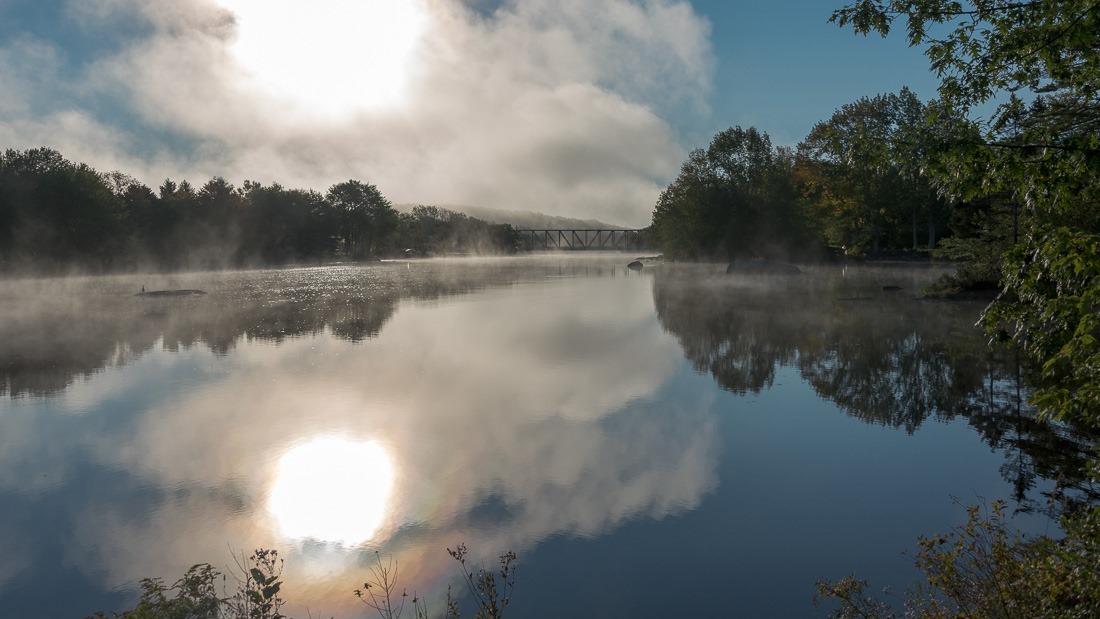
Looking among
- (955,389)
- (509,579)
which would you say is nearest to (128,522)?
(509,579)

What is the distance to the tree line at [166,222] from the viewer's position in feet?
275

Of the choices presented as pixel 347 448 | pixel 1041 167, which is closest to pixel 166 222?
pixel 347 448

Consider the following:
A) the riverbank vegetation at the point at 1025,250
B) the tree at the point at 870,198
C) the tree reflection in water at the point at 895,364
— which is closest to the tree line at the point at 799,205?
the tree at the point at 870,198

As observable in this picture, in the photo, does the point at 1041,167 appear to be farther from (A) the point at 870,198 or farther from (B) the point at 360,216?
(B) the point at 360,216

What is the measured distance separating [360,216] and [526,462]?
520 ft

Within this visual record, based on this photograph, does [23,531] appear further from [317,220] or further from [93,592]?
[317,220]

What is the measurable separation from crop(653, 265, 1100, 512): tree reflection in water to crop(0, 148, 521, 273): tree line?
265 ft

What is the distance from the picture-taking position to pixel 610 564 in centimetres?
905

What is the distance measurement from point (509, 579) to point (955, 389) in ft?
48.0

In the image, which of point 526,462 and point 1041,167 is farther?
point 526,462

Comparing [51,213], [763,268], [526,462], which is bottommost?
[526,462]

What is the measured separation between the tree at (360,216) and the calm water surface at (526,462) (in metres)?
137

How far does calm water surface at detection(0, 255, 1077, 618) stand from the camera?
892cm

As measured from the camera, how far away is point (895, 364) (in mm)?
21578
